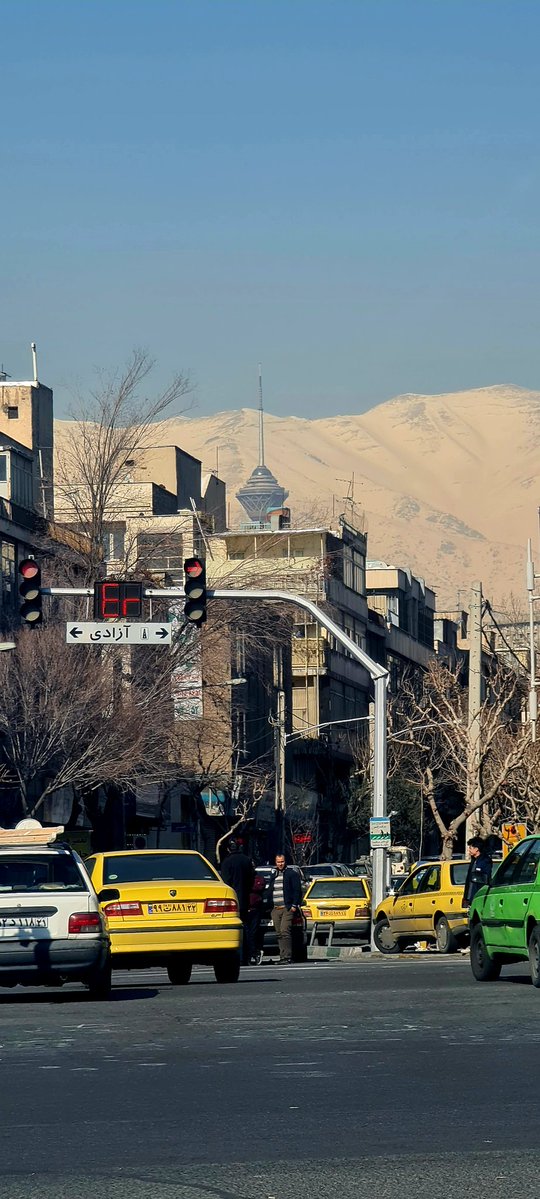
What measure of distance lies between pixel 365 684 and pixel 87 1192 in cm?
8372

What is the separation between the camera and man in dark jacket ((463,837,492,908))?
25.8 meters

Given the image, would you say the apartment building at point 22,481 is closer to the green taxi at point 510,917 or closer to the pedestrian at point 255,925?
the pedestrian at point 255,925

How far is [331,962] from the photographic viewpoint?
2862 centimetres

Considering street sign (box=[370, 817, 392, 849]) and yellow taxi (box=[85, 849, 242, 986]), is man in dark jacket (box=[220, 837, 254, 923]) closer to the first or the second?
street sign (box=[370, 817, 392, 849])

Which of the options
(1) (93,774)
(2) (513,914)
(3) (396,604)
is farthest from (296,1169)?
(3) (396,604)

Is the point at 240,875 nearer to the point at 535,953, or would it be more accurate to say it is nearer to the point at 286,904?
the point at 286,904

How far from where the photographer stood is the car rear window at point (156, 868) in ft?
69.2

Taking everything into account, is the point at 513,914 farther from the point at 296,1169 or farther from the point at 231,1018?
the point at 296,1169

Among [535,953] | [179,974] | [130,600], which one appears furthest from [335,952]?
[535,953]

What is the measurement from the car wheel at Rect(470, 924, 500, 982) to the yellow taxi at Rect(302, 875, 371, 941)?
1629cm

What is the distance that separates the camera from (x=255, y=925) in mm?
27812

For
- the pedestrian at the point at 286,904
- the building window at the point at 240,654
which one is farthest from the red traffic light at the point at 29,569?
the building window at the point at 240,654

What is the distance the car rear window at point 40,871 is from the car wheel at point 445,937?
402 inches

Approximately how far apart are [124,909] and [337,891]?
17307 millimetres
